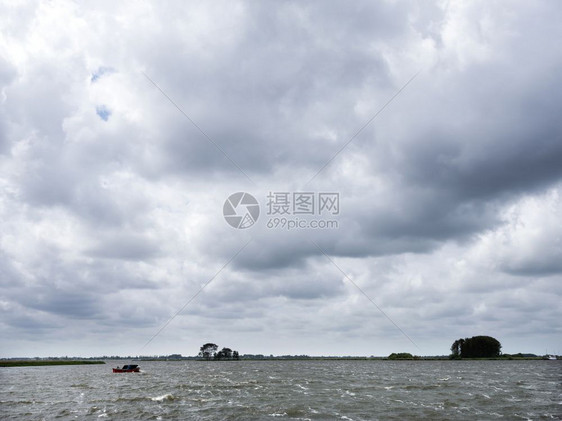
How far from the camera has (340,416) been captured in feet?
150

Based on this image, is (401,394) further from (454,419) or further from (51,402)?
(51,402)

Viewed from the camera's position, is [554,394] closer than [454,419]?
No

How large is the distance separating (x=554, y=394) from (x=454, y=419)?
3290 centimetres

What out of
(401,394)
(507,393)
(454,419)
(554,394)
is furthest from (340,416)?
(554,394)

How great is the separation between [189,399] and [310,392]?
1899cm

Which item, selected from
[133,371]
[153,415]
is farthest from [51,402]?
[133,371]

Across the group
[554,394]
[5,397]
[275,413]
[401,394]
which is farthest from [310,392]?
[5,397]

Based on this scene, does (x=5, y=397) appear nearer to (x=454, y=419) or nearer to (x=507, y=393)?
(x=454, y=419)

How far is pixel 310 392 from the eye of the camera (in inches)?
2707

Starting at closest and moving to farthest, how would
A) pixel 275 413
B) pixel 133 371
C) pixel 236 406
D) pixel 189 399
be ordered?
pixel 275 413 → pixel 236 406 → pixel 189 399 → pixel 133 371

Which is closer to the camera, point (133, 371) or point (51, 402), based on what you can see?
point (51, 402)

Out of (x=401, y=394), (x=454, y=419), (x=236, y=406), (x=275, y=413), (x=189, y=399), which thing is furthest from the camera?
(x=401, y=394)

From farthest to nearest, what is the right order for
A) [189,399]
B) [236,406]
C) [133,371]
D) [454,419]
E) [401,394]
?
[133,371] → [401,394] → [189,399] → [236,406] → [454,419]

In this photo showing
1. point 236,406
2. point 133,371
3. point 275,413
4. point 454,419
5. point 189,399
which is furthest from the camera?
point 133,371
